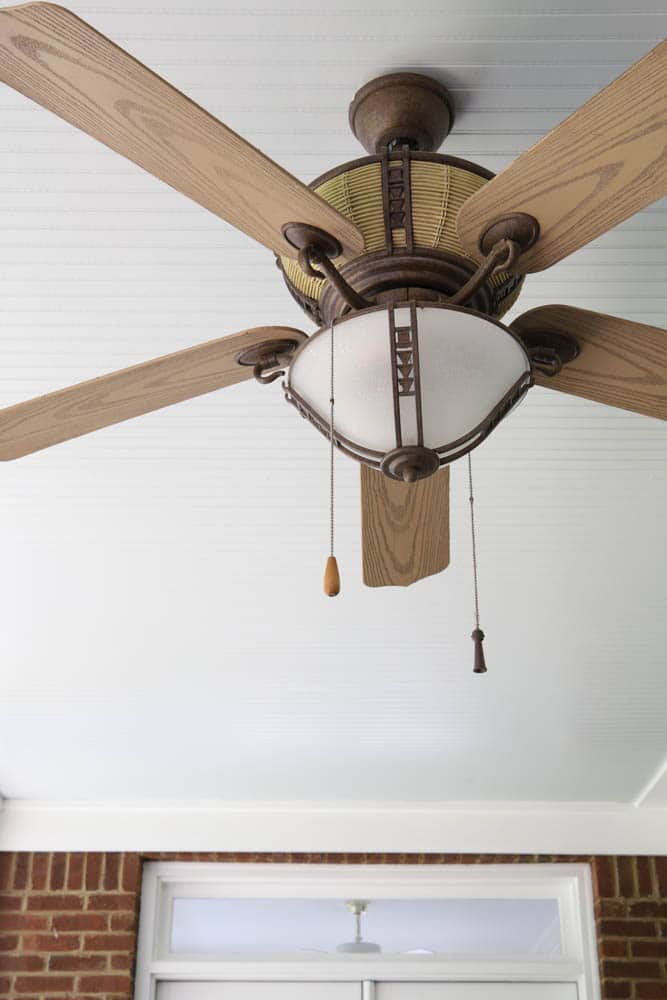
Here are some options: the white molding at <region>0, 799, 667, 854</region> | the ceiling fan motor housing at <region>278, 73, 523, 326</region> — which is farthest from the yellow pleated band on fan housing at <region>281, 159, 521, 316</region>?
→ the white molding at <region>0, 799, 667, 854</region>

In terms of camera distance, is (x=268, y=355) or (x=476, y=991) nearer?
(x=268, y=355)

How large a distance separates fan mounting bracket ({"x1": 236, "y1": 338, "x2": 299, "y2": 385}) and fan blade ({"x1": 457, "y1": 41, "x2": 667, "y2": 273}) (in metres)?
0.29

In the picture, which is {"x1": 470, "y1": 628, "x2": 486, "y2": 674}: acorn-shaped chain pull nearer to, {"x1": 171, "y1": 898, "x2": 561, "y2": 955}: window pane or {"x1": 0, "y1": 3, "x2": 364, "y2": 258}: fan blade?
{"x1": 0, "y1": 3, "x2": 364, "y2": 258}: fan blade

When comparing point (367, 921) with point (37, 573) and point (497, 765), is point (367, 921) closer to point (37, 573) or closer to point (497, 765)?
point (497, 765)

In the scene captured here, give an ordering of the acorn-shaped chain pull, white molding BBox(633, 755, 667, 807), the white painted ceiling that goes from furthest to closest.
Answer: white molding BBox(633, 755, 667, 807)
the white painted ceiling
the acorn-shaped chain pull

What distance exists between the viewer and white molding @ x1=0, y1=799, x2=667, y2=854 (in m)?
4.38

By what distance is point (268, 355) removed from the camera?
1611mm

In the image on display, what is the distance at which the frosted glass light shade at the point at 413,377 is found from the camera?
1396 millimetres

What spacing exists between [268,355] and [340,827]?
3.16 m

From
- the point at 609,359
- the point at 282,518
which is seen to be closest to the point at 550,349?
the point at 609,359

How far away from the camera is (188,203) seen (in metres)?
1.96

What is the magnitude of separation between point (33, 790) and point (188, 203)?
3.05 meters

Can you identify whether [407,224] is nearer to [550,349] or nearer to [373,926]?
[550,349]

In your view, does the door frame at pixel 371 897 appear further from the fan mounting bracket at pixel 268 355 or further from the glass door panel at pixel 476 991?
the fan mounting bracket at pixel 268 355
